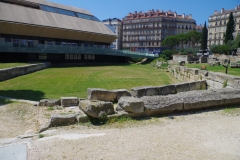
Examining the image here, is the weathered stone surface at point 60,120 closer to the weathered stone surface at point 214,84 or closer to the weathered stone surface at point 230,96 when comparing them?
the weathered stone surface at point 230,96

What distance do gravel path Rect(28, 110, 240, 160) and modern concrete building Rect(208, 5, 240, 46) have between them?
99303mm

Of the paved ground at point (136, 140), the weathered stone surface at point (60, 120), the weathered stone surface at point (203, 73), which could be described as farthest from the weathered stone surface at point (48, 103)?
the weathered stone surface at point (203, 73)

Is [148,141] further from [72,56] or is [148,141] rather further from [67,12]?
[67,12]

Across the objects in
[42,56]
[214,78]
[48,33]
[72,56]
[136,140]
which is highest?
[48,33]

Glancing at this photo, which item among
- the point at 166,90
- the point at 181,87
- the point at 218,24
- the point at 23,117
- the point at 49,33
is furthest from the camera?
the point at 218,24

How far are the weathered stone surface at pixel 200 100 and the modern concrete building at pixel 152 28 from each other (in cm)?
9998

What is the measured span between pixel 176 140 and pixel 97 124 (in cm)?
277

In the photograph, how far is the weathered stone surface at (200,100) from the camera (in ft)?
29.1

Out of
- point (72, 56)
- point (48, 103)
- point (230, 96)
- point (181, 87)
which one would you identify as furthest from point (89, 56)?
point (230, 96)

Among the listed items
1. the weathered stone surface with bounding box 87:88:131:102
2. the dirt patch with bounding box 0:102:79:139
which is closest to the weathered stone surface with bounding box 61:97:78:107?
the dirt patch with bounding box 0:102:79:139

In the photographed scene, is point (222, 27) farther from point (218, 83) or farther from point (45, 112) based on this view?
point (45, 112)

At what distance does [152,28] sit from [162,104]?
104546mm

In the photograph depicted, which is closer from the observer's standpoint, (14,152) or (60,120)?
(14,152)

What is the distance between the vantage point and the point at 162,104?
8445 mm
